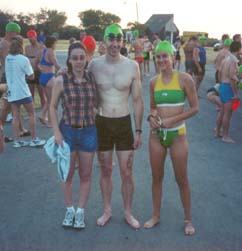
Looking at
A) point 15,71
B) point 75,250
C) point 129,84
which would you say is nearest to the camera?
point 75,250

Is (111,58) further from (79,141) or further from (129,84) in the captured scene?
(79,141)

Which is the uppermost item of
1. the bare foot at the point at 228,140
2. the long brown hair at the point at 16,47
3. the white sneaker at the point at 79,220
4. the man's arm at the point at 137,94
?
the long brown hair at the point at 16,47

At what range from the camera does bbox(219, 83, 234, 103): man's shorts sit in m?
7.25

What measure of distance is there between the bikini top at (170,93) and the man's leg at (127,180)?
654 millimetres

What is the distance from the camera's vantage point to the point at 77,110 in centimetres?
375

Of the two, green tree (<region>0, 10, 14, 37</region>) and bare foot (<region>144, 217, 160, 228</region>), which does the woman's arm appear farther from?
green tree (<region>0, 10, 14, 37</region>)

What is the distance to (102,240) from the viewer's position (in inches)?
147

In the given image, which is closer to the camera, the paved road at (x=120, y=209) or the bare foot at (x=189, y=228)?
the paved road at (x=120, y=209)

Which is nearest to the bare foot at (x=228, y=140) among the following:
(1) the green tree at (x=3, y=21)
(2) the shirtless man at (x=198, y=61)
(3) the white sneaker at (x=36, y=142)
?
(3) the white sneaker at (x=36, y=142)

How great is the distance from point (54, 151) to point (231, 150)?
13.0ft

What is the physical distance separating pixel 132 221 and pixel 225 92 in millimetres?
4059

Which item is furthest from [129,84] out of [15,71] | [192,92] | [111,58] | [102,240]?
[15,71]

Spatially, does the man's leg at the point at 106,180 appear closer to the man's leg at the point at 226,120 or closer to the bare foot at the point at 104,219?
the bare foot at the point at 104,219

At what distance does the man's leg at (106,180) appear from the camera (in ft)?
13.1
